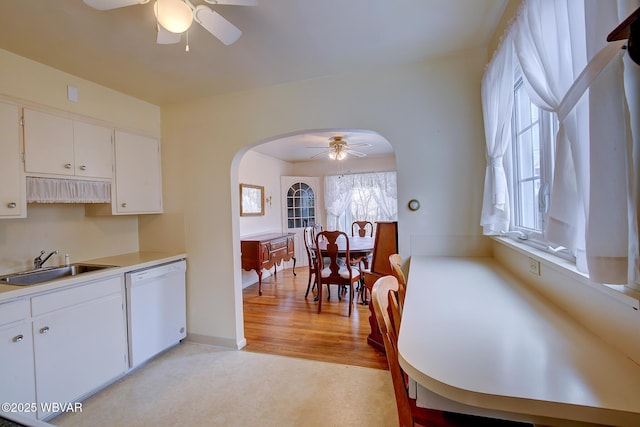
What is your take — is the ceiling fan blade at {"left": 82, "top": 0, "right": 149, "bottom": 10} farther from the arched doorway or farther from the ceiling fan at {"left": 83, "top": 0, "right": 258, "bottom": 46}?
the arched doorway

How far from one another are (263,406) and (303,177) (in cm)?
497

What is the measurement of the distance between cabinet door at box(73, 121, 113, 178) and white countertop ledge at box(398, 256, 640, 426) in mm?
2691

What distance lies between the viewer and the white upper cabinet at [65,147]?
1.96 m

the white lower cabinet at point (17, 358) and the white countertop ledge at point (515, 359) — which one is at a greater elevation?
the white countertop ledge at point (515, 359)

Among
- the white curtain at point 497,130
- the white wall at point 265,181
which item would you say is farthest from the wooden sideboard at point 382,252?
the white wall at point 265,181

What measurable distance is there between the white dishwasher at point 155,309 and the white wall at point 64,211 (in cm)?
67

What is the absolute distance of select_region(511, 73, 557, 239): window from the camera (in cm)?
131

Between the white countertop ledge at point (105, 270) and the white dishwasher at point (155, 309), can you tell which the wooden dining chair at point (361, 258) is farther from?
the white countertop ledge at point (105, 270)

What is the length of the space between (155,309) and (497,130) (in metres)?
3.03

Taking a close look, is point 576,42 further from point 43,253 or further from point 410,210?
point 43,253

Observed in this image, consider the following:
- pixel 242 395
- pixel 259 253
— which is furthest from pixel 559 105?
pixel 259 253

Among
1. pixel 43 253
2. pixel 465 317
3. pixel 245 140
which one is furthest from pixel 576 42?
pixel 43 253

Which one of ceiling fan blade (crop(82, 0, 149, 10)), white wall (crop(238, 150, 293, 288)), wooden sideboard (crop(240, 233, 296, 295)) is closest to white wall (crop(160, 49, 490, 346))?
ceiling fan blade (crop(82, 0, 149, 10))

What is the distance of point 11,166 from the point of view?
6.10ft
